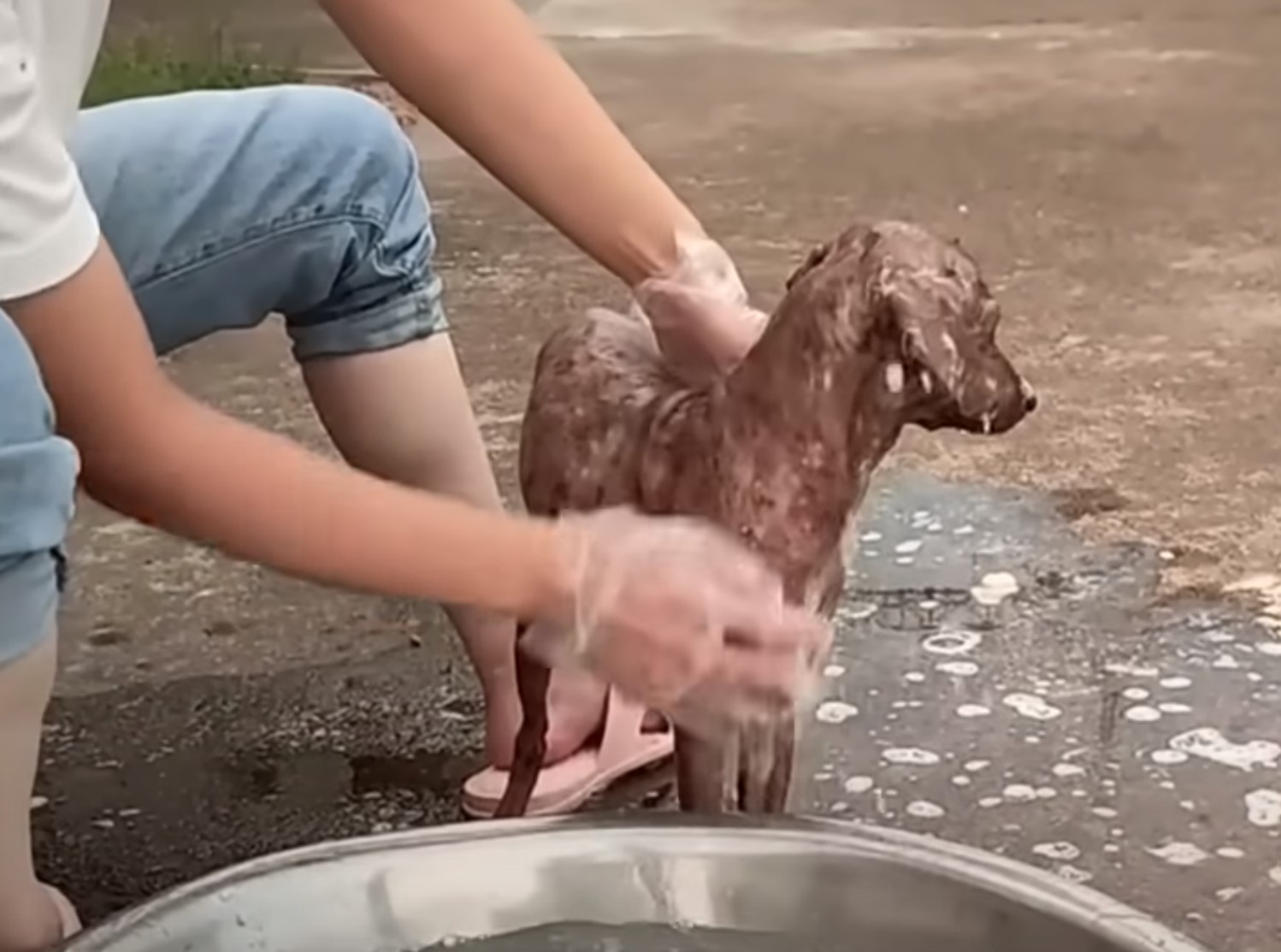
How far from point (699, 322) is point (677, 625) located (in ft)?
1.22

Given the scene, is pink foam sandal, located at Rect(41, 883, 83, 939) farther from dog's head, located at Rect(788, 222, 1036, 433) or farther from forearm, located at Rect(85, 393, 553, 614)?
dog's head, located at Rect(788, 222, 1036, 433)

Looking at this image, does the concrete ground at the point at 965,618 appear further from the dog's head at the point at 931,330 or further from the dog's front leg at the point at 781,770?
the dog's head at the point at 931,330

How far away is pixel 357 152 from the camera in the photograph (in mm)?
1602

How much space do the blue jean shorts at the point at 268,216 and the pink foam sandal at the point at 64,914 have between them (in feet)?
1.26

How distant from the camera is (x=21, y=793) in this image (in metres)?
1.27

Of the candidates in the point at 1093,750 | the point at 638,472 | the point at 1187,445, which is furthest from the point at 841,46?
the point at 638,472

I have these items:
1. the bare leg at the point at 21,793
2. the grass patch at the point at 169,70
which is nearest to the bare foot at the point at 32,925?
the bare leg at the point at 21,793

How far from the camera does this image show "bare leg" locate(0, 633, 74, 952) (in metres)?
1.22

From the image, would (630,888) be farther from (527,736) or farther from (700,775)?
(527,736)

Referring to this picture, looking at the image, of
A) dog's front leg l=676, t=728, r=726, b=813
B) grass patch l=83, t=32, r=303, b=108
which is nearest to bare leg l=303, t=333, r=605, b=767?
dog's front leg l=676, t=728, r=726, b=813

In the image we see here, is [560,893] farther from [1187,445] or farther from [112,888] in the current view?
[1187,445]

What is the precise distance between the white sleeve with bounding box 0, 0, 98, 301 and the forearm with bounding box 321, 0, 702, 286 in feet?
1.19

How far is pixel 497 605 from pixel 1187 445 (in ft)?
4.74

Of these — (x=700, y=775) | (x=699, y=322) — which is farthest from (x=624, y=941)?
(x=699, y=322)
